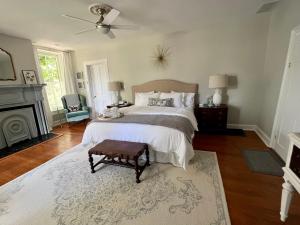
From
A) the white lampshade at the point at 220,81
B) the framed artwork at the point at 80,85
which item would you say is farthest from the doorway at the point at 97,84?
the white lampshade at the point at 220,81

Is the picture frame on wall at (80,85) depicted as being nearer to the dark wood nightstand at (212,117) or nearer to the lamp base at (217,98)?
the dark wood nightstand at (212,117)

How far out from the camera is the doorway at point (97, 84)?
521 cm

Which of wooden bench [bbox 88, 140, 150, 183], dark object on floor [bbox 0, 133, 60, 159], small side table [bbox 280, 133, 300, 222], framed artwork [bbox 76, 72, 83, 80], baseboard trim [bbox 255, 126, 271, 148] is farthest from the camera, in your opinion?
framed artwork [bbox 76, 72, 83, 80]

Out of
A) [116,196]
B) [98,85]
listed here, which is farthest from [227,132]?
[98,85]

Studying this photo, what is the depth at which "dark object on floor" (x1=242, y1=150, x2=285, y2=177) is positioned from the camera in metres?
2.27

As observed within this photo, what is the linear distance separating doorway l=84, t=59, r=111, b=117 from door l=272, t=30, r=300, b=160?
4.55 metres

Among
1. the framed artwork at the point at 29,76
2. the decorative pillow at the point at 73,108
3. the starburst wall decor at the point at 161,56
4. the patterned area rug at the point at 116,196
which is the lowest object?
the patterned area rug at the point at 116,196

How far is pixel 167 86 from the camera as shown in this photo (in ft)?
14.1

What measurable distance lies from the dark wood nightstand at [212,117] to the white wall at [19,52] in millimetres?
4567

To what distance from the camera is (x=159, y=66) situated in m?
4.38

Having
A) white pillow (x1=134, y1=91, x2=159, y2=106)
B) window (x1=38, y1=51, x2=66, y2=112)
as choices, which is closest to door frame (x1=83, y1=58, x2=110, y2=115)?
window (x1=38, y1=51, x2=66, y2=112)

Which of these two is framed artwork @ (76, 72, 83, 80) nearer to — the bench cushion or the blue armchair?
the blue armchair

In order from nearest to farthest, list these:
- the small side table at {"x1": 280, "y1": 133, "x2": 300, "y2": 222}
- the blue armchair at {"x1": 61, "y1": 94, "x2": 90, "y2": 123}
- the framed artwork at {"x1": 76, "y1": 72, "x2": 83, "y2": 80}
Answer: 1. the small side table at {"x1": 280, "y1": 133, "x2": 300, "y2": 222}
2. the blue armchair at {"x1": 61, "y1": 94, "x2": 90, "y2": 123}
3. the framed artwork at {"x1": 76, "y1": 72, "x2": 83, "y2": 80}

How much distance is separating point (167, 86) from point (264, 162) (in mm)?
2749
